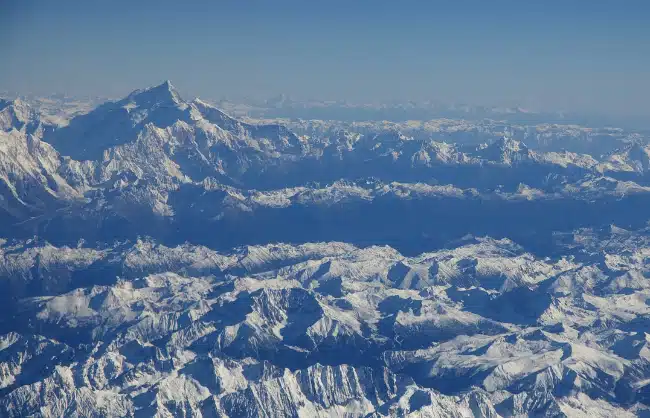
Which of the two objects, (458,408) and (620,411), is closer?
(458,408)

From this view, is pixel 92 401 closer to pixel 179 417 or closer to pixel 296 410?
Result: pixel 179 417

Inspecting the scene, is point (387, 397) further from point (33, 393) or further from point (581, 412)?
point (33, 393)

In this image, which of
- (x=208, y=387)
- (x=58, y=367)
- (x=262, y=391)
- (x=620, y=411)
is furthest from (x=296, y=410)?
(x=620, y=411)

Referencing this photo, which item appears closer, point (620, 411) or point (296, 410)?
point (296, 410)

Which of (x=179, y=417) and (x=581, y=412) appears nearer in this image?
(x=179, y=417)

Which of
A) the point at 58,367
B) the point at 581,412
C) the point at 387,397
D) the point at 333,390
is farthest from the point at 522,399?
the point at 58,367

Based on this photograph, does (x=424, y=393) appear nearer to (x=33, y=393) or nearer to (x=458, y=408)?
(x=458, y=408)

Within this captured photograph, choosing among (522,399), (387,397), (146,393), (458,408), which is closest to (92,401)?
(146,393)
